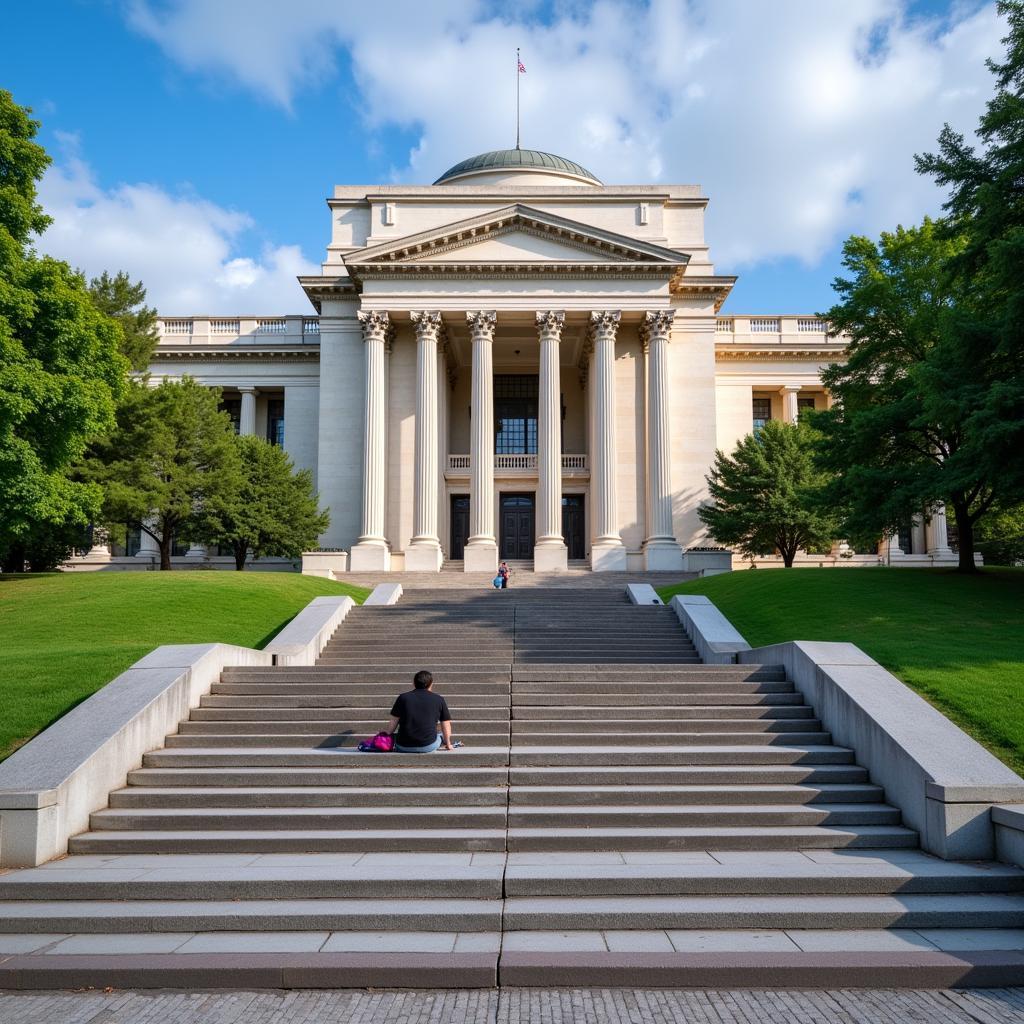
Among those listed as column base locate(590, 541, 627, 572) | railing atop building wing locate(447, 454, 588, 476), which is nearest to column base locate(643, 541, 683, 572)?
column base locate(590, 541, 627, 572)

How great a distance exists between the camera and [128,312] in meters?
38.2

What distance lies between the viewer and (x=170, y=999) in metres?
6.58

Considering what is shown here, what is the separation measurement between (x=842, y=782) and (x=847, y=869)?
2432mm

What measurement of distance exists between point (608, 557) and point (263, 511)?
14.8m

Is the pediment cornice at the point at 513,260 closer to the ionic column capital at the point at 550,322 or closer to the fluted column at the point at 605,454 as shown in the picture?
the ionic column capital at the point at 550,322

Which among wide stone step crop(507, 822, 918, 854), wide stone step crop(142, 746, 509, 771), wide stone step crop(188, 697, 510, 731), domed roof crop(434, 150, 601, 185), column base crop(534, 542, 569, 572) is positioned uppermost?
domed roof crop(434, 150, 601, 185)

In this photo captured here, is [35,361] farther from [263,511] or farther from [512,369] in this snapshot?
[512,369]

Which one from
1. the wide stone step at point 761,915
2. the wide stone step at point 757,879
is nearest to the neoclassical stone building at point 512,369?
the wide stone step at point 757,879

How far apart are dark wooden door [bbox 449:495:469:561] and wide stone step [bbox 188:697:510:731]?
31.2 m

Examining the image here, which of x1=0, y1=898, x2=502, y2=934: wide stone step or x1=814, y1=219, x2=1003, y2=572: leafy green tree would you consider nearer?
x1=0, y1=898, x2=502, y2=934: wide stone step

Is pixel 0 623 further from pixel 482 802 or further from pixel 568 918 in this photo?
pixel 568 918

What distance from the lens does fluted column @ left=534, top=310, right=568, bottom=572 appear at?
38.7 metres

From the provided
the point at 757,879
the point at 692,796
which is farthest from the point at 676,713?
the point at 757,879

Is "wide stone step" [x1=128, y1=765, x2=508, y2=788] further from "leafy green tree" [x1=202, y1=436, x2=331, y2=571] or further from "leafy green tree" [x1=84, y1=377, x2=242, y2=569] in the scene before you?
"leafy green tree" [x1=202, y1=436, x2=331, y2=571]
